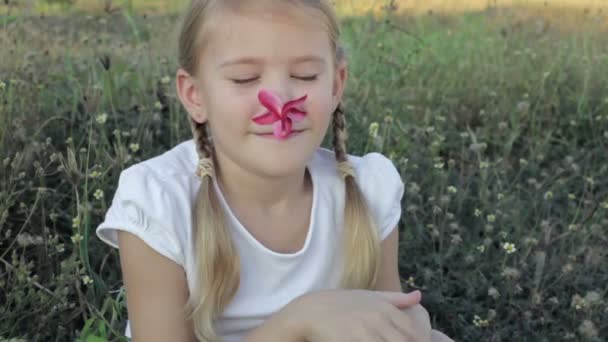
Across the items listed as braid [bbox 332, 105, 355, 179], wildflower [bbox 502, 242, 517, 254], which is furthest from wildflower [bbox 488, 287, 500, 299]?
braid [bbox 332, 105, 355, 179]

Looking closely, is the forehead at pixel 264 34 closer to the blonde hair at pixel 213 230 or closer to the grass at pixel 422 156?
the blonde hair at pixel 213 230

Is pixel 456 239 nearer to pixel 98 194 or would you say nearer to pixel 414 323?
pixel 414 323

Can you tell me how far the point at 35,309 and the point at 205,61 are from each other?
29.5 inches

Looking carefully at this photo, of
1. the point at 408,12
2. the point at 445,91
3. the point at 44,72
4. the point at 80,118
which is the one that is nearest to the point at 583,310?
the point at 445,91

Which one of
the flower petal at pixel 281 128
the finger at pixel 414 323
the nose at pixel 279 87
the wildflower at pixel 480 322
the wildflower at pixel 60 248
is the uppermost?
the nose at pixel 279 87

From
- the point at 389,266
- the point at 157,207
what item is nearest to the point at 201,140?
the point at 157,207

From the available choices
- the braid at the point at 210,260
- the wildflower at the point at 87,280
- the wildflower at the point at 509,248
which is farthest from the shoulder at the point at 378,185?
the wildflower at the point at 87,280

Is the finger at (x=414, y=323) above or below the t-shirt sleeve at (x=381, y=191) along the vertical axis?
below

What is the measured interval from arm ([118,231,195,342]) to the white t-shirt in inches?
1.0

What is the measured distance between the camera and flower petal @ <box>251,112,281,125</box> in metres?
1.80

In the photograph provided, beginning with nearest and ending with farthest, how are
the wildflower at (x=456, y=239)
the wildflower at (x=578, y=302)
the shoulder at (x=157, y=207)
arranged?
the shoulder at (x=157, y=207)
the wildflower at (x=578, y=302)
the wildflower at (x=456, y=239)

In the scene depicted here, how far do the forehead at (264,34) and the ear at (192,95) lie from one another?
0.11m

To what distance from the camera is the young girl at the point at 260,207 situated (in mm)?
1819

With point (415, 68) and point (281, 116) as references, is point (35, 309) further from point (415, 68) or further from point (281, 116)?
point (415, 68)
